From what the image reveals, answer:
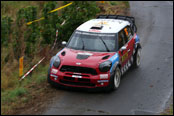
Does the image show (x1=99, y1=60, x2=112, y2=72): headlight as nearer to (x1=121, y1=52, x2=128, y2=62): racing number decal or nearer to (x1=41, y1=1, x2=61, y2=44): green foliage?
(x1=121, y1=52, x2=128, y2=62): racing number decal

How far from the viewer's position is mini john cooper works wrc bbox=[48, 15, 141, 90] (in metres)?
10.9

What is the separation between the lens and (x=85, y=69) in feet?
35.7

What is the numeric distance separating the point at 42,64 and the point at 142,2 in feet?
57.1

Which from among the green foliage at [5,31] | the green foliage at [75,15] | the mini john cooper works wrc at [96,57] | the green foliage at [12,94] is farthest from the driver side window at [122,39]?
the green foliage at [5,31]

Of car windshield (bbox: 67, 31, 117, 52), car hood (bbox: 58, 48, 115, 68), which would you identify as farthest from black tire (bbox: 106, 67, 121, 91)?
car windshield (bbox: 67, 31, 117, 52)

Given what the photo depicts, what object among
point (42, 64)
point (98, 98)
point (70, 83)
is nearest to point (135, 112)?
point (98, 98)

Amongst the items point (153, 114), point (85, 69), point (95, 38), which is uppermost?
point (95, 38)

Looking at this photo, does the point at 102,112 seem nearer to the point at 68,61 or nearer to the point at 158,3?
the point at 68,61

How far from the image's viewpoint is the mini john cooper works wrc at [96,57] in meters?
10.9

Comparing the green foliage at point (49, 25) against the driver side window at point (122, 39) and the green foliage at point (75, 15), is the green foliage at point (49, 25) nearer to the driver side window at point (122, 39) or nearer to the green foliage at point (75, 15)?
the green foliage at point (75, 15)

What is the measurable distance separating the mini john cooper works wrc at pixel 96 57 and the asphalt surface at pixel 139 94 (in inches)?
14.0

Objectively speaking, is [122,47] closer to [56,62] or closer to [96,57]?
[96,57]

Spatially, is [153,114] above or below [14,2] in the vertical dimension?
below

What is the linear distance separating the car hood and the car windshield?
271mm
